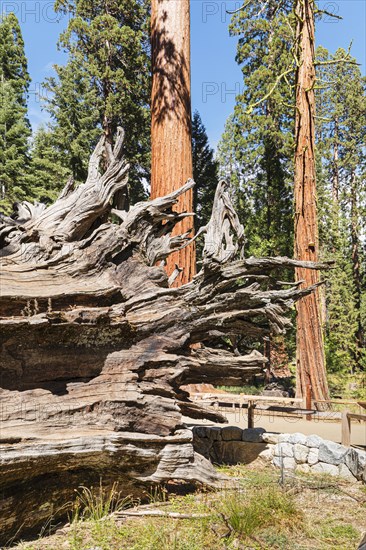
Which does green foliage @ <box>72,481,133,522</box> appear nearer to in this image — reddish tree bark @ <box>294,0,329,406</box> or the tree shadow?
the tree shadow

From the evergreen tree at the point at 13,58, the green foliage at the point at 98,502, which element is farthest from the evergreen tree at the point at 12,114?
the green foliage at the point at 98,502

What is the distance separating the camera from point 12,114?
Answer: 84.7ft

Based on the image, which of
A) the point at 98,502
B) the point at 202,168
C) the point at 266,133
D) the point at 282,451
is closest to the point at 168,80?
the point at 282,451

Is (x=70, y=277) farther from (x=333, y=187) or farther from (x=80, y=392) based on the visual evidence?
(x=333, y=187)

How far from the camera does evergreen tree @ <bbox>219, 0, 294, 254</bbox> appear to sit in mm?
20516

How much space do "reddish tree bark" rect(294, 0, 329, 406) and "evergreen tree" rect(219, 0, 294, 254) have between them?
25.5 ft

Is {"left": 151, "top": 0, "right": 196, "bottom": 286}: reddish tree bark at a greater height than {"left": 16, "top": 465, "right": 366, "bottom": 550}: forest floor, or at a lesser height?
greater

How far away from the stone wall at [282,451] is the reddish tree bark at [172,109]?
8.49 ft

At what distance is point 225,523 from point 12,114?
26.6m

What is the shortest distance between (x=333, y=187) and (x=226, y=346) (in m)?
32.0

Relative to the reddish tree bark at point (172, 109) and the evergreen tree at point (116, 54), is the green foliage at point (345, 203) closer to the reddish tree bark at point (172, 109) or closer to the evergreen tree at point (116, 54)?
the evergreen tree at point (116, 54)

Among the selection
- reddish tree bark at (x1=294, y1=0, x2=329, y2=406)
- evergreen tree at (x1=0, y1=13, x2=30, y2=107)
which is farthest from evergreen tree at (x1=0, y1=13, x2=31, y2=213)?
reddish tree bark at (x1=294, y1=0, x2=329, y2=406)

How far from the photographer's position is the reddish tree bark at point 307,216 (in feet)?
37.2

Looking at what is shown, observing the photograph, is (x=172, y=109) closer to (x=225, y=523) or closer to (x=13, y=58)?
(x=225, y=523)
